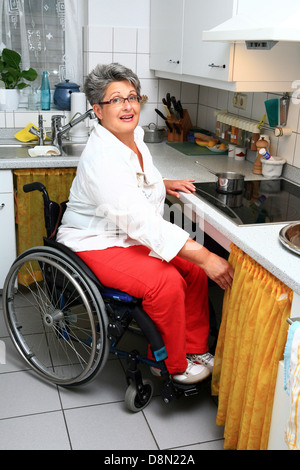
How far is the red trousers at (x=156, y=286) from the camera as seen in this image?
5.85 feet

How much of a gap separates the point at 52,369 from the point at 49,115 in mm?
1611

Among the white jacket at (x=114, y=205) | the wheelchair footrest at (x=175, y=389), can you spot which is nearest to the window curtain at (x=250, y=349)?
the wheelchair footrest at (x=175, y=389)

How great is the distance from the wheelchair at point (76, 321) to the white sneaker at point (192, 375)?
21 millimetres

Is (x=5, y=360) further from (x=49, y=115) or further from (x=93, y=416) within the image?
(x=49, y=115)

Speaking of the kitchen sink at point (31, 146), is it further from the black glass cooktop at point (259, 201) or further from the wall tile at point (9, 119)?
the black glass cooktop at point (259, 201)

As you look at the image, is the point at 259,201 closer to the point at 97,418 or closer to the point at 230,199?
the point at 230,199

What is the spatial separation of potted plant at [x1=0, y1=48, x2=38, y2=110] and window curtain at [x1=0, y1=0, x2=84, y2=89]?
138 mm

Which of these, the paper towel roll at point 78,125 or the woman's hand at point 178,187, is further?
the paper towel roll at point 78,125

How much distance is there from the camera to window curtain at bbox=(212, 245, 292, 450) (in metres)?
1.46

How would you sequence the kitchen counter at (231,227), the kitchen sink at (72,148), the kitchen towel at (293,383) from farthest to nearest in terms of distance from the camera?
the kitchen sink at (72,148), the kitchen counter at (231,227), the kitchen towel at (293,383)

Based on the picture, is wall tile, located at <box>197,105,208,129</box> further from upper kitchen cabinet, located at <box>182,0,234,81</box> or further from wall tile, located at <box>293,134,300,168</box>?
wall tile, located at <box>293,134,300,168</box>

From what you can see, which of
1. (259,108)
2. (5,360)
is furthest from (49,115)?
(5,360)

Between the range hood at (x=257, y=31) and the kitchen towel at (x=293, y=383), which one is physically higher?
the range hood at (x=257, y=31)

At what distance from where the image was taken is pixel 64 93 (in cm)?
311
